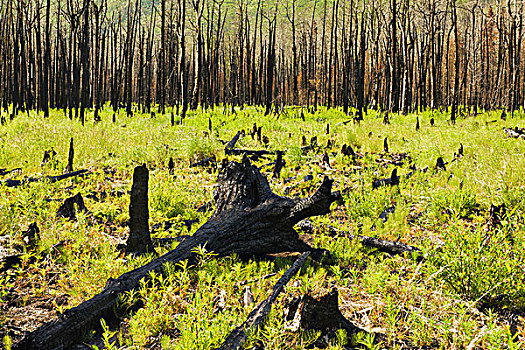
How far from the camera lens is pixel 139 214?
3.11 m

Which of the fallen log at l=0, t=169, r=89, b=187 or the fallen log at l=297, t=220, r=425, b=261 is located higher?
the fallen log at l=0, t=169, r=89, b=187

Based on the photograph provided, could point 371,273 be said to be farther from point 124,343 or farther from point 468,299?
point 124,343

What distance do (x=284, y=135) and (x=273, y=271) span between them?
18.5 feet

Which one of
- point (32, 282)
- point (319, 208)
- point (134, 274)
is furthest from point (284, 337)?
point (32, 282)

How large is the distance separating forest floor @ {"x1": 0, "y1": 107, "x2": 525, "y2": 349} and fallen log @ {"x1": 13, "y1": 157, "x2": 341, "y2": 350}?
0.36ft

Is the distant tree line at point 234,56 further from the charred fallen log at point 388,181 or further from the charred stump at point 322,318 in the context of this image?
the charred stump at point 322,318

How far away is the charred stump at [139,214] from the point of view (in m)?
3.05

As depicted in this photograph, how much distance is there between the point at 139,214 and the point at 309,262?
1.58 m

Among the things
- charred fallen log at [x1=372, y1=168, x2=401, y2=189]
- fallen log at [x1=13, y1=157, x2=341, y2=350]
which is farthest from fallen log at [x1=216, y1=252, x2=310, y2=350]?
charred fallen log at [x1=372, y1=168, x2=401, y2=189]

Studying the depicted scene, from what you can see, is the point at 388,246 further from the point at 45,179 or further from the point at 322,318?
the point at 45,179

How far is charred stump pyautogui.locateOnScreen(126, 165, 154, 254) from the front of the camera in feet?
10.0

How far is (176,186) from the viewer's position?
4926 mm

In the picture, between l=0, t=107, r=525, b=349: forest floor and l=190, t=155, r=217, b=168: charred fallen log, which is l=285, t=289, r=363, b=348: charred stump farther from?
l=190, t=155, r=217, b=168: charred fallen log

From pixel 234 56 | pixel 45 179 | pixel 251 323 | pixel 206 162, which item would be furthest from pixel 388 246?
pixel 234 56
